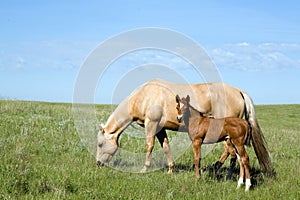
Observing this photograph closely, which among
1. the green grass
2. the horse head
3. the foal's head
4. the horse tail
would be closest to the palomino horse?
the horse head

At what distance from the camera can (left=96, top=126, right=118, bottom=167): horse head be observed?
33.4 ft

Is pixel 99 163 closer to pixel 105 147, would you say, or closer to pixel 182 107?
pixel 105 147

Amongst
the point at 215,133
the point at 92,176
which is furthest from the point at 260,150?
the point at 92,176

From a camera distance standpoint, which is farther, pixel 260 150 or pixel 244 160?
pixel 260 150

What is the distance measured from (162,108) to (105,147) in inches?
70.2

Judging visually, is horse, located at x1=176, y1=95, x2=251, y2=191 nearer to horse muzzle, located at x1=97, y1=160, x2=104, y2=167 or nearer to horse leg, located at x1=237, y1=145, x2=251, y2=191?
horse leg, located at x1=237, y1=145, x2=251, y2=191

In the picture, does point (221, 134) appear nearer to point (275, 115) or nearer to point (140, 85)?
point (140, 85)

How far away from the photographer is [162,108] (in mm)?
10172

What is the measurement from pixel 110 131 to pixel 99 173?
2.10m

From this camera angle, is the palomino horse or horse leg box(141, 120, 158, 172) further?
horse leg box(141, 120, 158, 172)

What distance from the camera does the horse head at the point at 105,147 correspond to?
1017 cm

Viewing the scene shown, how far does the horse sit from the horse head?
2.48 m

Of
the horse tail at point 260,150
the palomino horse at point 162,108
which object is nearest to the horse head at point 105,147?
the palomino horse at point 162,108

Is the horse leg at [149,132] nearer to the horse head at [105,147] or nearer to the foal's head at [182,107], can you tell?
the horse head at [105,147]
